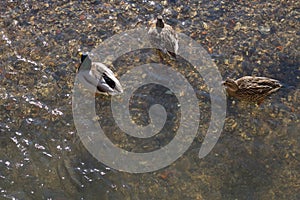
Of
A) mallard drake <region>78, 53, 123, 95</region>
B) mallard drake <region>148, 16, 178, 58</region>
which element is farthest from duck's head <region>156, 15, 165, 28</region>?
mallard drake <region>78, 53, 123, 95</region>

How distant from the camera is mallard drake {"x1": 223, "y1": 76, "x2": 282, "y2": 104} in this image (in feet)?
17.6

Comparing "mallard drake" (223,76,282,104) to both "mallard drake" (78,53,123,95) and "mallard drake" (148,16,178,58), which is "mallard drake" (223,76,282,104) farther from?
"mallard drake" (78,53,123,95)

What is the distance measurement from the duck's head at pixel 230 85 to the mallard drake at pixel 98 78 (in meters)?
1.30

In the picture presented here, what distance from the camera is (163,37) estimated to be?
233 inches

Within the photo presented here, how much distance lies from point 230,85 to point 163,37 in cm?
113

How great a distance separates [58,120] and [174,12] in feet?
7.82

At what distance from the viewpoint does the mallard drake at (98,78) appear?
17.9 feet

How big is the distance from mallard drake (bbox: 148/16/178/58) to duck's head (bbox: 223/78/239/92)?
84cm

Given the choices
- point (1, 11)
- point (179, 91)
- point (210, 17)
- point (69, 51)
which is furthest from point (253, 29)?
point (1, 11)

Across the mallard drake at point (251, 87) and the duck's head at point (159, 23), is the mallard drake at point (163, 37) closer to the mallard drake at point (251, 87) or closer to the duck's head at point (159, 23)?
the duck's head at point (159, 23)

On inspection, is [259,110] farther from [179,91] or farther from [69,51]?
[69,51]

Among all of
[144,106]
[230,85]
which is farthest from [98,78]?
[230,85]

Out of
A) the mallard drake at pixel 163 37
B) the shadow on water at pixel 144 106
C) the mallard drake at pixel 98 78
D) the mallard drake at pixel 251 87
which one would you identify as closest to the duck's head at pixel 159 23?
the mallard drake at pixel 163 37

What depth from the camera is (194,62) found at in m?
5.91
